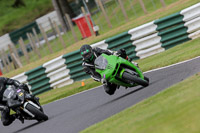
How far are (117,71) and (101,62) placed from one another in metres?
0.40

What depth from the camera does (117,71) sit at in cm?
1175

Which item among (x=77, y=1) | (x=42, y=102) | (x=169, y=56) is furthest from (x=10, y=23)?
(x=169, y=56)

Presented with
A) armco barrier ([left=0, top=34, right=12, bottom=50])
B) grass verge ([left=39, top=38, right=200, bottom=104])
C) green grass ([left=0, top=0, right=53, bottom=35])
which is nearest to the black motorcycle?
grass verge ([left=39, top=38, right=200, bottom=104])

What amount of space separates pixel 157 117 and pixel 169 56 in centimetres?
878

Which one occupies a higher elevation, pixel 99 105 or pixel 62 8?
pixel 62 8

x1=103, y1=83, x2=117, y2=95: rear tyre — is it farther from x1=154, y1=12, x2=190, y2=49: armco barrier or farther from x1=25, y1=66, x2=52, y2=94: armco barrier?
x1=25, y1=66, x2=52, y2=94: armco barrier

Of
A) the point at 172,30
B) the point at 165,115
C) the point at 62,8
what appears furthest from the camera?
the point at 62,8

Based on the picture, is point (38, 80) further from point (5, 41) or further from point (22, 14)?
point (22, 14)

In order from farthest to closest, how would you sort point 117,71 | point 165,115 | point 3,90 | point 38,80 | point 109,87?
point 38,80 → point 3,90 → point 109,87 → point 117,71 → point 165,115

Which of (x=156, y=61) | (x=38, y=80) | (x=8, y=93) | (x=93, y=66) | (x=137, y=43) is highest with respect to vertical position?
(x=8, y=93)

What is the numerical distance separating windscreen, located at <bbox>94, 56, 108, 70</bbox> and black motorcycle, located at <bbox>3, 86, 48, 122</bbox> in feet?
6.02

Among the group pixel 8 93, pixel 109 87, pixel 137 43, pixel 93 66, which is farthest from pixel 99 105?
pixel 137 43

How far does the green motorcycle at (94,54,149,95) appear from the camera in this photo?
11.7m

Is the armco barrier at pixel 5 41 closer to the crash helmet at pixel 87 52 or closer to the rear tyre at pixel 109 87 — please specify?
the rear tyre at pixel 109 87
